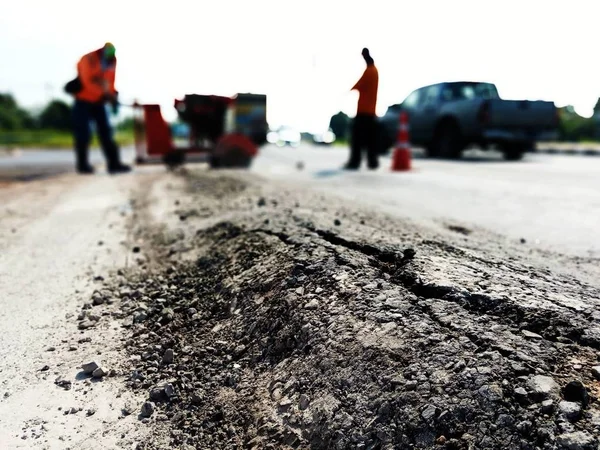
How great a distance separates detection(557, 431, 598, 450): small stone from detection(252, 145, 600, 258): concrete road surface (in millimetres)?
2004

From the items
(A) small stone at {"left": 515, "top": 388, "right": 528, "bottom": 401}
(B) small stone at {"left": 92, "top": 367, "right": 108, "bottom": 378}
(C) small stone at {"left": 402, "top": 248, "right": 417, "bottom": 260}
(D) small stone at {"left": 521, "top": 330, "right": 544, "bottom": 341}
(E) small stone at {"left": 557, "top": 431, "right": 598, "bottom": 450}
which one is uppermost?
(C) small stone at {"left": 402, "top": 248, "right": 417, "bottom": 260}

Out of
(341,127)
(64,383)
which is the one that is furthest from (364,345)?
(341,127)

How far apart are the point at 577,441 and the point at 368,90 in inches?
301

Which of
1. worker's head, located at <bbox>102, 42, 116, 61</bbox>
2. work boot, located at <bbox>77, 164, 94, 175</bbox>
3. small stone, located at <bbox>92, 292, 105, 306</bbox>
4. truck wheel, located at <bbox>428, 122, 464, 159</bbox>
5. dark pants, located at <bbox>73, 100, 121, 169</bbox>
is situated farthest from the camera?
truck wheel, located at <bbox>428, 122, 464, 159</bbox>

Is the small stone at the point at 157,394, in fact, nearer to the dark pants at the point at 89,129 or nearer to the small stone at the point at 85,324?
the small stone at the point at 85,324

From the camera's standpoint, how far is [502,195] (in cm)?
565

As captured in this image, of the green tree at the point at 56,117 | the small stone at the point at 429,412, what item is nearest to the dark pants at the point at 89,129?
the small stone at the point at 429,412

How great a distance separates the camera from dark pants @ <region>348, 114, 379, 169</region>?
28.8 ft

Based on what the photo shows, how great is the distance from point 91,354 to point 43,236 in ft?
7.77

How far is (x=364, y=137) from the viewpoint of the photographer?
887 cm

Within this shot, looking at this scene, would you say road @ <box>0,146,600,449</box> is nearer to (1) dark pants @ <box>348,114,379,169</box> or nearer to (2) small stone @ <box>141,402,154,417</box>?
(2) small stone @ <box>141,402,154,417</box>

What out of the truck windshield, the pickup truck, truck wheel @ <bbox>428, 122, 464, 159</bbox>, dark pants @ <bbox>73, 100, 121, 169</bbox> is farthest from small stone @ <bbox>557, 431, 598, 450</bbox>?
the truck windshield

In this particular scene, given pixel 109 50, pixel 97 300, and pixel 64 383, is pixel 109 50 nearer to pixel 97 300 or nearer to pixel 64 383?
pixel 97 300

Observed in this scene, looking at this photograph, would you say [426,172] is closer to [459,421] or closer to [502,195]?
[502,195]
